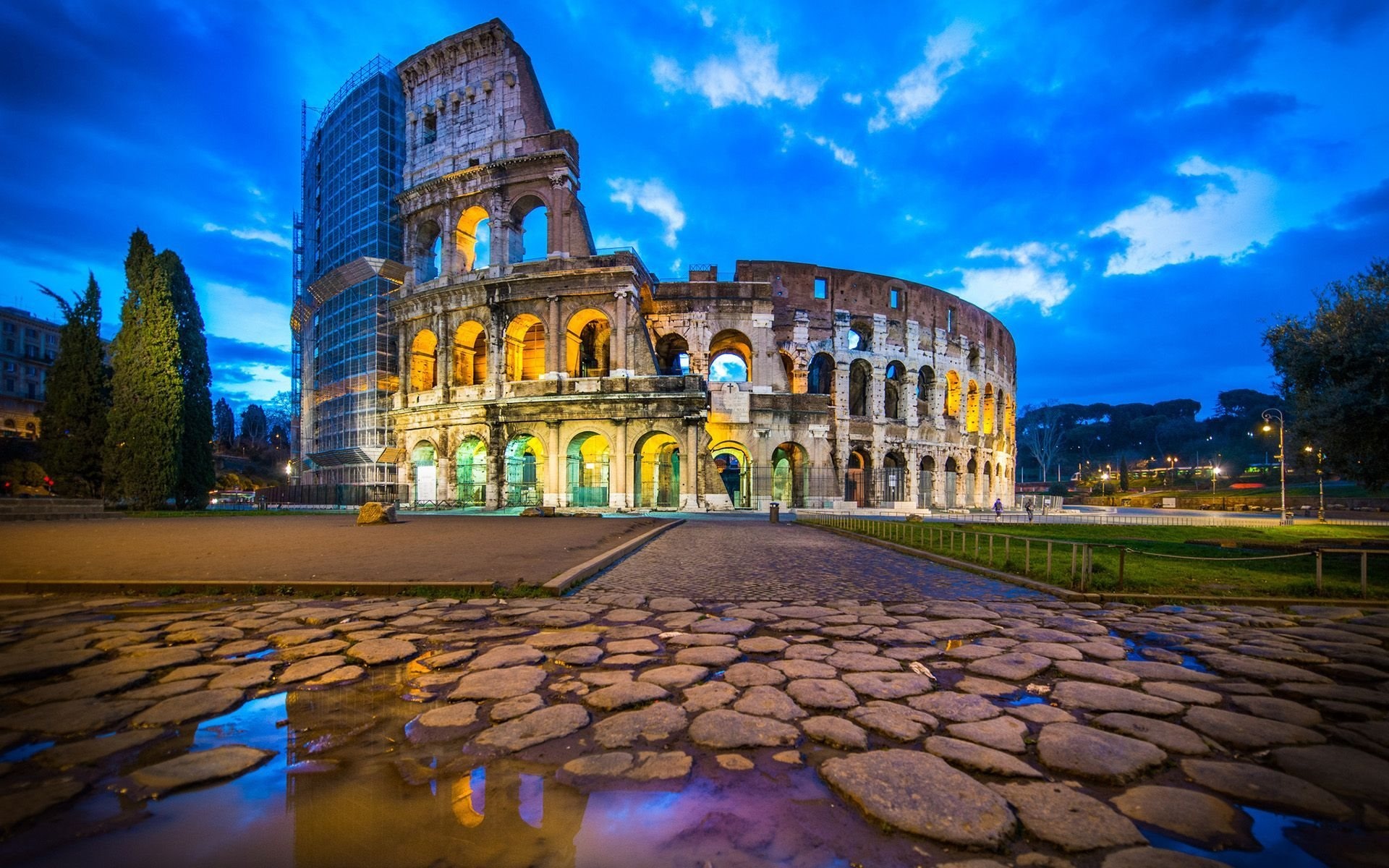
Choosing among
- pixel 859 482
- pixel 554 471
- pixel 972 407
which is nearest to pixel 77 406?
pixel 554 471

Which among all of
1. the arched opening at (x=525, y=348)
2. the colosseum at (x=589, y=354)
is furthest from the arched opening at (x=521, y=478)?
the arched opening at (x=525, y=348)

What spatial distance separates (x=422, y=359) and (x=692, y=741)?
30490 millimetres

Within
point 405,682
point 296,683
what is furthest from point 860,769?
point 296,683

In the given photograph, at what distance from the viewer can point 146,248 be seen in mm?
22938

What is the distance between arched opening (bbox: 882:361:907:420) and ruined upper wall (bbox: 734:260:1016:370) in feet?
9.94

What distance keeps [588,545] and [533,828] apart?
8.86 meters

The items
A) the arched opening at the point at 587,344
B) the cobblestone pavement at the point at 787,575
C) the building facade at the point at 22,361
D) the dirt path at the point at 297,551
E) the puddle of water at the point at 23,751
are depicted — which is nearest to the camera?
the puddle of water at the point at 23,751

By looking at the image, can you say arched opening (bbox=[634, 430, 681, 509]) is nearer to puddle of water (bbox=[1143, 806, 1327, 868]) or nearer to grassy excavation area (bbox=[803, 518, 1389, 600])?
grassy excavation area (bbox=[803, 518, 1389, 600])

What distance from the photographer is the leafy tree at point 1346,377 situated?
11469mm

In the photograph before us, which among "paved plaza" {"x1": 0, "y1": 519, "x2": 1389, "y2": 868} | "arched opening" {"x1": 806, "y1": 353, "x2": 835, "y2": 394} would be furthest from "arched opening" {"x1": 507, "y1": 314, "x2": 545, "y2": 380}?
"paved plaza" {"x1": 0, "y1": 519, "x2": 1389, "y2": 868}

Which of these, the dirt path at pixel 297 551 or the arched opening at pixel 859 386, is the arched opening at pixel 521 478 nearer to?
the dirt path at pixel 297 551

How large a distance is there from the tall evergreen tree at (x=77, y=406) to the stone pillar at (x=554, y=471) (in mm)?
17196

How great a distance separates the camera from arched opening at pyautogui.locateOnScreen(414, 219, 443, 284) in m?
29.5

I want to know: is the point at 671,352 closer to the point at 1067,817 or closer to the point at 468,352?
the point at 468,352
